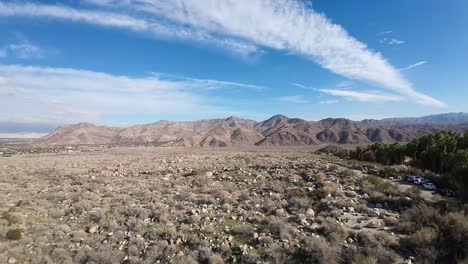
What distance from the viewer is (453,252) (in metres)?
9.23

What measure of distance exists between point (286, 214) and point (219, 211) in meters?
3.03

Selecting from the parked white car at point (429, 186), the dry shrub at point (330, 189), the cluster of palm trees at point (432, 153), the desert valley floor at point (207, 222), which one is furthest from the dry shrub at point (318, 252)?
the cluster of palm trees at point (432, 153)

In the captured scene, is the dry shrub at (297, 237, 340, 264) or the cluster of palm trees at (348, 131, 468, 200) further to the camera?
the cluster of palm trees at (348, 131, 468, 200)

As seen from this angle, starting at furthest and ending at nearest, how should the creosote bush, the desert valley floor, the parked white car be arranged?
the parked white car → the creosote bush → the desert valley floor

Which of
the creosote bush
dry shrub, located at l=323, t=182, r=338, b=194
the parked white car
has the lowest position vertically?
the creosote bush

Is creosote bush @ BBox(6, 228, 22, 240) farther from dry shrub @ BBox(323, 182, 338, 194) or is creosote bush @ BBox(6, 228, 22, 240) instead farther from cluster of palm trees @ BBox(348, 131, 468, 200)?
cluster of palm trees @ BBox(348, 131, 468, 200)

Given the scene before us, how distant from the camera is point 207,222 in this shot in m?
13.0

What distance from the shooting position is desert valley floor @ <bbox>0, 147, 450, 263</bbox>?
33.0 feet

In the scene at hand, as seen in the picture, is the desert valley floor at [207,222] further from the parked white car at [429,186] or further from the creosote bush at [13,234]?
the parked white car at [429,186]

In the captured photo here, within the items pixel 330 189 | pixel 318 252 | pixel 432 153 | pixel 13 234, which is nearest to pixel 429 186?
pixel 330 189

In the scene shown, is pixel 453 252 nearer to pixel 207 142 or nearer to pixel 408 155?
pixel 408 155

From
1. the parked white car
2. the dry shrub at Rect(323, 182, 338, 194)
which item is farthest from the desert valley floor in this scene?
the parked white car

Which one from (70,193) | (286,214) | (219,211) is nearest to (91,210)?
(70,193)

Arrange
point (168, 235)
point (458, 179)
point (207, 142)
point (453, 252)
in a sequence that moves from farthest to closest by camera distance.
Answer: point (207, 142)
point (458, 179)
point (168, 235)
point (453, 252)
